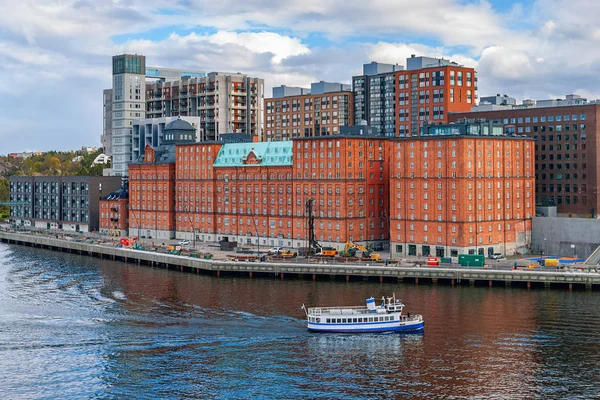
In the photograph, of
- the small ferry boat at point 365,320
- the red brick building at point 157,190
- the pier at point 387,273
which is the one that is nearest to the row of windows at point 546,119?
the pier at point 387,273

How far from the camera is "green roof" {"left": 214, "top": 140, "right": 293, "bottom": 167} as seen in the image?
16925cm

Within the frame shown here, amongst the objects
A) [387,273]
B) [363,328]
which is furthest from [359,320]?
[387,273]

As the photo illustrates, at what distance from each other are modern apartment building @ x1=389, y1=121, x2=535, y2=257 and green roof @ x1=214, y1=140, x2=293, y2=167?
83.1 feet

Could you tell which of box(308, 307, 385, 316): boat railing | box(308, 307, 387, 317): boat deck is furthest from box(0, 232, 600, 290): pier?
box(308, 307, 387, 317): boat deck

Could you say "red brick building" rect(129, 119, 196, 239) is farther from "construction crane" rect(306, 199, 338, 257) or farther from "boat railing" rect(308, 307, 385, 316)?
"boat railing" rect(308, 307, 385, 316)

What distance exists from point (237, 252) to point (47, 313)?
184 ft

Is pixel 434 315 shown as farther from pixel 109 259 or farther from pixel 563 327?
pixel 109 259

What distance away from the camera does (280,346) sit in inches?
3563

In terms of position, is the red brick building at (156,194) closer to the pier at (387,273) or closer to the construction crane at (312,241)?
the pier at (387,273)

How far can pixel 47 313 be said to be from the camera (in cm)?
10788

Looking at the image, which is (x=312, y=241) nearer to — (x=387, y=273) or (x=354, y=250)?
(x=354, y=250)

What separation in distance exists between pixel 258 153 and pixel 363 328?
79.7 m

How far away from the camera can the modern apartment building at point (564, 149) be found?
16150cm

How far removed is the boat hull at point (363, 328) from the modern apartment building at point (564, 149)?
7079cm
